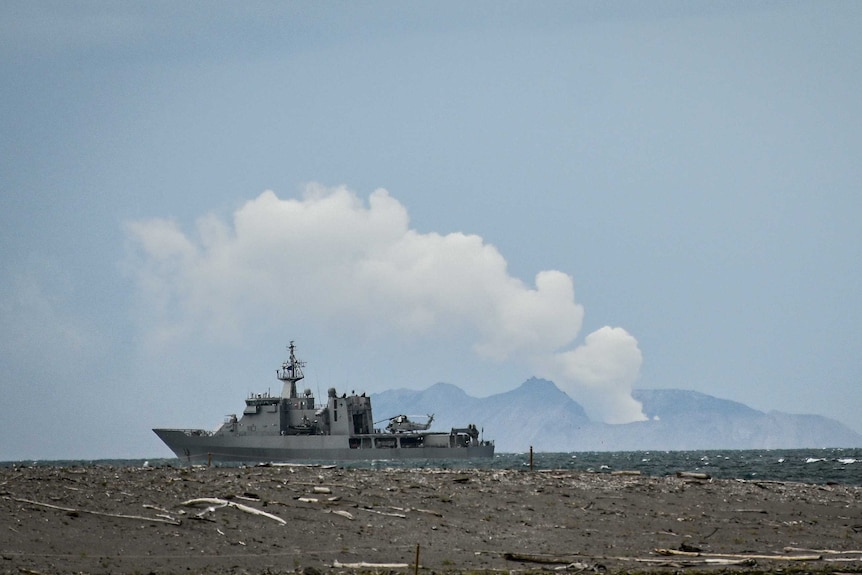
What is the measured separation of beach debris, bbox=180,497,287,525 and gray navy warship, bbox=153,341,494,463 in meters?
86.2

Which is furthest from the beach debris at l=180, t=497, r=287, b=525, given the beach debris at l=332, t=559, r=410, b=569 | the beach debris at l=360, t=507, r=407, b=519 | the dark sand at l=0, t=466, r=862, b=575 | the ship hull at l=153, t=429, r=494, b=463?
the ship hull at l=153, t=429, r=494, b=463

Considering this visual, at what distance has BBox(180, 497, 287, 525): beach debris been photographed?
25766 mm

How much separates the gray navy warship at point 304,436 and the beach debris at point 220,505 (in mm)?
86178

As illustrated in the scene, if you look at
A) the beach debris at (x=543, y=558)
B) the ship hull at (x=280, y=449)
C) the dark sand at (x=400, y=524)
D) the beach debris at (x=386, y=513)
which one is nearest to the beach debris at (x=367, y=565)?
the dark sand at (x=400, y=524)

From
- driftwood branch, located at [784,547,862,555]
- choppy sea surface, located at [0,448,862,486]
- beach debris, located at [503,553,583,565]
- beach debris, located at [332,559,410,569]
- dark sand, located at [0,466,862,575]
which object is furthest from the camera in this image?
choppy sea surface, located at [0,448,862,486]

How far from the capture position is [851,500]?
115ft

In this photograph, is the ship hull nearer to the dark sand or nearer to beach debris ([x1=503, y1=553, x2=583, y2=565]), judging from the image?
the dark sand

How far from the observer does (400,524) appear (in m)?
26.5

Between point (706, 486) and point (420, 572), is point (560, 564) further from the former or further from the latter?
point (706, 486)

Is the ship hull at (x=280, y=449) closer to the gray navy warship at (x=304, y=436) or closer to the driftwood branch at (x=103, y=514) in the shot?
the gray navy warship at (x=304, y=436)

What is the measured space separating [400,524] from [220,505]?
14.6 feet

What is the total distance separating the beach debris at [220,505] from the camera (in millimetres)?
25766

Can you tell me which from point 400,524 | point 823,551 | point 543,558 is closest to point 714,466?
Answer: point 823,551

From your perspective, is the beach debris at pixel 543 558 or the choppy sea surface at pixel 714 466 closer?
the beach debris at pixel 543 558
